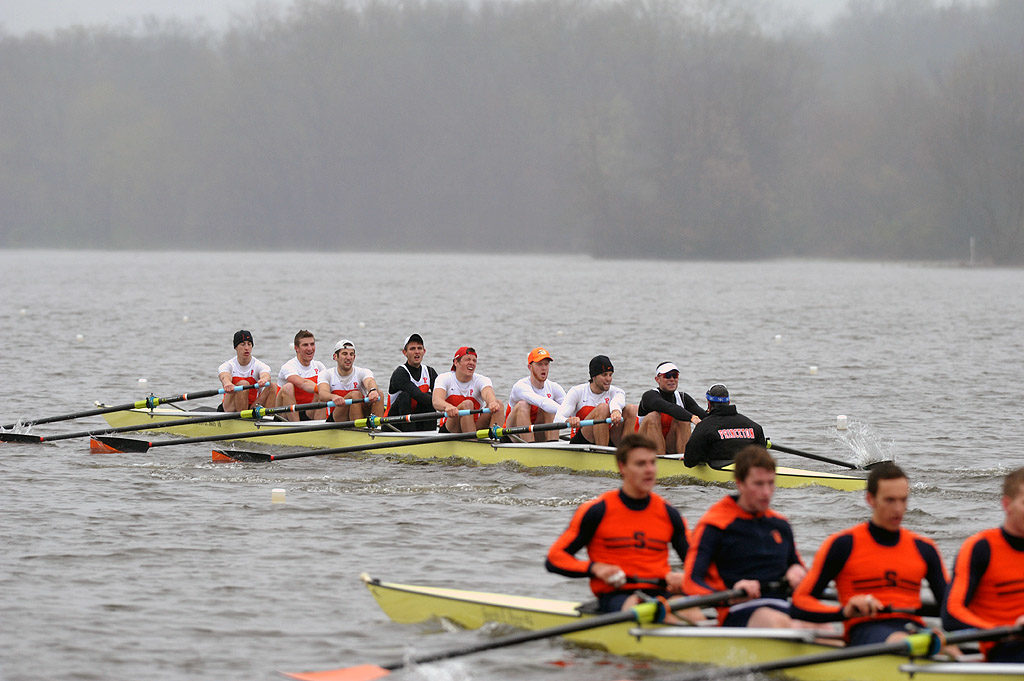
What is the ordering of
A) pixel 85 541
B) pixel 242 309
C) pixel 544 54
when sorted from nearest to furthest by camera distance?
pixel 85 541
pixel 242 309
pixel 544 54

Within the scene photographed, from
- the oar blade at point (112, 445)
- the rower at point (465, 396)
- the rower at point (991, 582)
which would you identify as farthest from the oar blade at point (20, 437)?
the rower at point (991, 582)

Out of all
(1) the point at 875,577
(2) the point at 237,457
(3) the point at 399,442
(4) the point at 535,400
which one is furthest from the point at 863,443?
(1) the point at 875,577

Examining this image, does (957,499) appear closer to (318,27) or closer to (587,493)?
(587,493)

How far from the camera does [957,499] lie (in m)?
12.6

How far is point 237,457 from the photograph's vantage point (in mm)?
14977

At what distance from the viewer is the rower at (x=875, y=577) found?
22.5ft

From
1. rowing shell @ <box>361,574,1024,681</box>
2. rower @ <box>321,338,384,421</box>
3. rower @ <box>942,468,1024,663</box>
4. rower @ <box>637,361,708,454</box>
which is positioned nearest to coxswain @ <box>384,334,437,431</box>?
rower @ <box>321,338,384,421</box>

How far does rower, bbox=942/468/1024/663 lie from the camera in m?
6.69

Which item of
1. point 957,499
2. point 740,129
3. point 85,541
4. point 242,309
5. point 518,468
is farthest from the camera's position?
point 740,129

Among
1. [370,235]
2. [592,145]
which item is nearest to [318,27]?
[370,235]

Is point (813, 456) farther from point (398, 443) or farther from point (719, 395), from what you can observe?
point (398, 443)

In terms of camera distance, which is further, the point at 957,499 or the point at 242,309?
the point at 242,309

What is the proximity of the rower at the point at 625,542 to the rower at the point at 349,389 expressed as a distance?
803 centimetres

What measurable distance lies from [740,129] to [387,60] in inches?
1494
